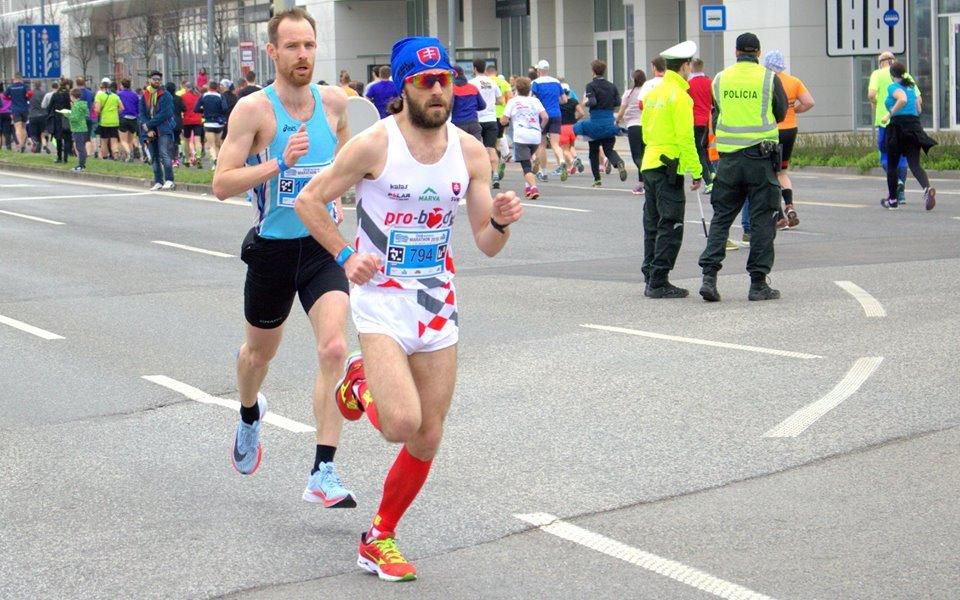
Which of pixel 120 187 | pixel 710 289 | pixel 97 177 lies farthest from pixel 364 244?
pixel 97 177

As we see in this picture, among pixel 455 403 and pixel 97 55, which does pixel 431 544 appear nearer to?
pixel 455 403

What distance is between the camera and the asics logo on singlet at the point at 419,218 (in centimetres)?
539

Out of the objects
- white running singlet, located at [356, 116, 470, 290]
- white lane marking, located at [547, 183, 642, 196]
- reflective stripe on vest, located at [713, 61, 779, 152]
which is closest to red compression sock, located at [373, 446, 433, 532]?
white running singlet, located at [356, 116, 470, 290]

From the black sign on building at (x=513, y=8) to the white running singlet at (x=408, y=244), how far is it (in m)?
47.6

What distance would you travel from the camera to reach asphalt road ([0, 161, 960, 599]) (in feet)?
17.7

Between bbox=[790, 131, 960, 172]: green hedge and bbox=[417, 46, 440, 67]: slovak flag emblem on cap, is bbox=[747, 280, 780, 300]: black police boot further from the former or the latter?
Answer: bbox=[790, 131, 960, 172]: green hedge

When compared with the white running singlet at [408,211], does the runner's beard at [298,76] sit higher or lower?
→ higher

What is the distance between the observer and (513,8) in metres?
53.2

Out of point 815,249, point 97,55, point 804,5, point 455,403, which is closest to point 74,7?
point 97,55


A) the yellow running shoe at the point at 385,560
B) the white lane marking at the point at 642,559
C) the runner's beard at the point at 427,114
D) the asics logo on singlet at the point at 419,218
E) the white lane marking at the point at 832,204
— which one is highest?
the runner's beard at the point at 427,114

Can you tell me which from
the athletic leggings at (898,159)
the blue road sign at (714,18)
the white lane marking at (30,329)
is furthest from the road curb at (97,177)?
the white lane marking at (30,329)

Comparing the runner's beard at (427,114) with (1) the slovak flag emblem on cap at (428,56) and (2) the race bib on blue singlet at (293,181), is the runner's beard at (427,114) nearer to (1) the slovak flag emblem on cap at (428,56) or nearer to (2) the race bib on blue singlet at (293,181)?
(1) the slovak flag emblem on cap at (428,56)

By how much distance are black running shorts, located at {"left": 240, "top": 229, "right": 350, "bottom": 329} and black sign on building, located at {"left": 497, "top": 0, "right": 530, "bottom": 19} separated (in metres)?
46.6

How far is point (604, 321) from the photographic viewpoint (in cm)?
1137
